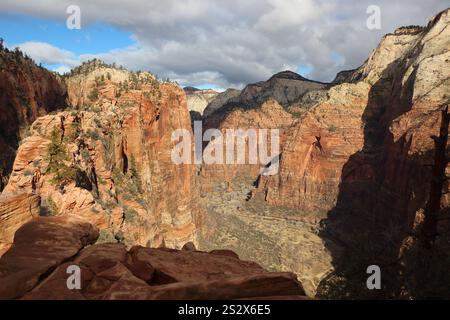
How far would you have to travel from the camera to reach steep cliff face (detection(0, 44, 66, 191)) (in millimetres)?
28812

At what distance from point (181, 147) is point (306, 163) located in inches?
1693

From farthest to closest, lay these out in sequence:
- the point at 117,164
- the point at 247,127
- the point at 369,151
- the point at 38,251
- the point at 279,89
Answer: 1. the point at 279,89
2. the point at 247,127
3. the point at 369,151
4. the point at 117,164
5. the point at 38,251

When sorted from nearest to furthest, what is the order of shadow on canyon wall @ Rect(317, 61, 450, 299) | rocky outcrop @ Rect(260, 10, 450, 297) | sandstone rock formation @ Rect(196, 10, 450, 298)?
shadow on canyon wall @ Rect(317, 61, 450, 299) → rocky outcrop @ Rect(260, 10, 450, 297) → sandstone rock formation @ Rect(196, 10, 450, 298)

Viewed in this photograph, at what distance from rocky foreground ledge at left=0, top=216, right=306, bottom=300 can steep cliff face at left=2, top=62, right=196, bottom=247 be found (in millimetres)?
7872

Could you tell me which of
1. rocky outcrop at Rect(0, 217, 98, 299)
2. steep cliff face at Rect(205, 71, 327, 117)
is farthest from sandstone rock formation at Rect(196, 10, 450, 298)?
steep cliff face at Rect(205, 71, 327, 117)

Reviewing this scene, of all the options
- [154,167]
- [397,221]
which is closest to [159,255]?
[154,167]

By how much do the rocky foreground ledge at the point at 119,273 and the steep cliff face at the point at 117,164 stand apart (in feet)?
25.8

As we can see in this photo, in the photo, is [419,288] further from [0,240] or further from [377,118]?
[377,118]

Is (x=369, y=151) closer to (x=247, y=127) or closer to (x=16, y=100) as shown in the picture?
(x=247, y=127)

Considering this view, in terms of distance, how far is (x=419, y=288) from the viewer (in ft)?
45.6

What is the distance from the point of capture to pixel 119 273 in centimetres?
949

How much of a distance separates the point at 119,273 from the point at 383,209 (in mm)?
62524

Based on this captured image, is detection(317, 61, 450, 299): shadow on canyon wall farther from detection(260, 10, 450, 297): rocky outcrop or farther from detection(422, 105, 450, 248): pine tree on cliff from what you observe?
detection(422, 105, 450, 248): pine tree on cliff

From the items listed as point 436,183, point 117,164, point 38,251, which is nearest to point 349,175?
point 117,164
